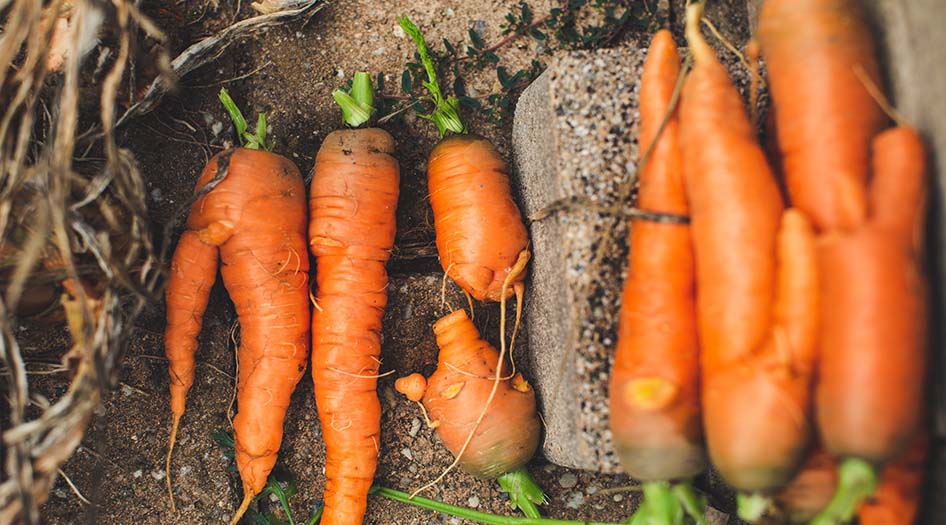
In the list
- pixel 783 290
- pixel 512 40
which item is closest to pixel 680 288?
pixel 783 290

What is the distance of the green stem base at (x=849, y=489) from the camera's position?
1058mm

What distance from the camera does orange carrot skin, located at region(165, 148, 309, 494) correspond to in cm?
160

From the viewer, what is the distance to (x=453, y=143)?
1671mm

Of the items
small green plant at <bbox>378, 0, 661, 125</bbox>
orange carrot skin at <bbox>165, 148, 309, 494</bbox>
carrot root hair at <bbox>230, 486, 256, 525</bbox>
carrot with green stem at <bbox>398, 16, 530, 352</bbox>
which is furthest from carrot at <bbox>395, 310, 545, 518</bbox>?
small green plant at <bbox>378, 0, 661, 125</bbox>

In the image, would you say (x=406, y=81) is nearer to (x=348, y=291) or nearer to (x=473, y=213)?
(x=473, y=213)

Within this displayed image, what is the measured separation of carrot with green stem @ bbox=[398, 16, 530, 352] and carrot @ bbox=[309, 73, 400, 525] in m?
0.14

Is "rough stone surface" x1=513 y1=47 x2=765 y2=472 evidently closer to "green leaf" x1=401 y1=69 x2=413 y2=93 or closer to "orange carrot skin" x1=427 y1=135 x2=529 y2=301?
"orange carrot skin" x1=427 y1=135 x2=529 y2=301

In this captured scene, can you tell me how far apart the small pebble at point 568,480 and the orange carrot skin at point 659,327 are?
53 cm

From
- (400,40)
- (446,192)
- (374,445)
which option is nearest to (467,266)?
(446,192)

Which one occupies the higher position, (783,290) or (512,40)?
(512,40)

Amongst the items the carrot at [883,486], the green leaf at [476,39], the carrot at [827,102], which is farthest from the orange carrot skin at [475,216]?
the carrot at [883,486]

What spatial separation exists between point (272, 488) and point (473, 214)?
0.85 m

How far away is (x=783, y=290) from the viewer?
113 centimetres

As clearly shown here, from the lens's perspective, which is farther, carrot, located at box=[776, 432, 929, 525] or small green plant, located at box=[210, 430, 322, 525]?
small green plant, located at box=[210, 430, 322, 525]
